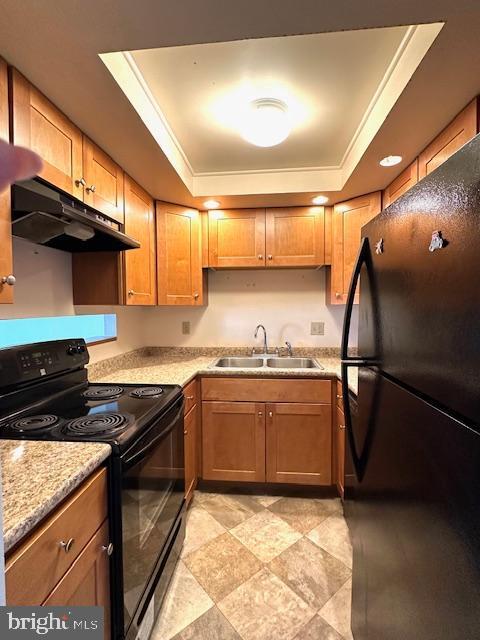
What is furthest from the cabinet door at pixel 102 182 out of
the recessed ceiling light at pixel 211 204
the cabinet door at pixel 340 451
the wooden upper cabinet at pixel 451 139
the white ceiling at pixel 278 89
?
the cabinet door at pixel 340 451

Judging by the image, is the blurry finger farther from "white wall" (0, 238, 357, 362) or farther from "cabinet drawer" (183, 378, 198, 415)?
"white wall" (0, 238, 357, 362)

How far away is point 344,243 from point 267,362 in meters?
1.13

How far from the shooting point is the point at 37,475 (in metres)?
0.77

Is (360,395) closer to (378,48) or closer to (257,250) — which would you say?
(378,48)

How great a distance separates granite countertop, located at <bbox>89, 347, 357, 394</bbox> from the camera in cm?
191

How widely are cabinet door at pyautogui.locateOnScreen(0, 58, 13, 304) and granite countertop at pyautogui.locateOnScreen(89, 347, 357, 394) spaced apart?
38.4 inches

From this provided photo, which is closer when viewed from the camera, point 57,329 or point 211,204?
point 57,329

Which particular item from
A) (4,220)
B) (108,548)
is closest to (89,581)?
(108,548)

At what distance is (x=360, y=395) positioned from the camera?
114cm

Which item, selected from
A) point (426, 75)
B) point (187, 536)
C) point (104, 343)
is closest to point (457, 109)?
point (426, 75)

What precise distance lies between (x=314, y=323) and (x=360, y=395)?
1579mm

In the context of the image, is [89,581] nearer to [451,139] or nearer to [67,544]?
[67,544]

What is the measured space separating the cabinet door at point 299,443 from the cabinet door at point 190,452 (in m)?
0.51

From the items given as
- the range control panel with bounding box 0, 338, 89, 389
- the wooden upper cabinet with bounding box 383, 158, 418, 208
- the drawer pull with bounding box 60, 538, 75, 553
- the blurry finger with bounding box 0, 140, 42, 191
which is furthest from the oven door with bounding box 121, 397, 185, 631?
the wooden upper cabinet with bounding box 383, 158, 418, 208
